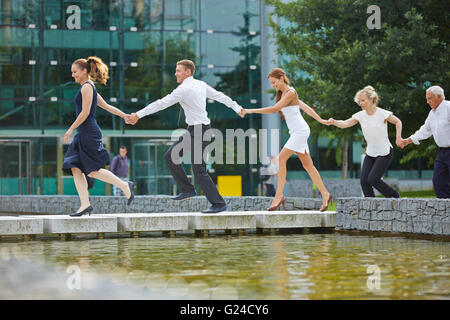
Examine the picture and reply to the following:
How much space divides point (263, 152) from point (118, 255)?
22976mm

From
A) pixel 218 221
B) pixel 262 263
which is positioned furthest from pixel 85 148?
pixel 262 263

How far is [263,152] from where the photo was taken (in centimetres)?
3183

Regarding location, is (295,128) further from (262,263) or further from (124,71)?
(124,71)

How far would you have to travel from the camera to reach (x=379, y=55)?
2150 cm

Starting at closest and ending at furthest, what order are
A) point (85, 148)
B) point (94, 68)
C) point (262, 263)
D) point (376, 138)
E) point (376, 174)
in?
1. point (262, 263)
2. point (85, 148)
3. point (94, 68)
4. point (376, 174)
5. point (376, 138)

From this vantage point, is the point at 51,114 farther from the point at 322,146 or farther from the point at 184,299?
the point at 184,299

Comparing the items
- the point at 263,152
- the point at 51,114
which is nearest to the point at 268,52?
the point at 263,152

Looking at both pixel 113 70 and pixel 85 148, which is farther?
pixel 113 70

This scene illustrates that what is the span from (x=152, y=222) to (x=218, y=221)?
0.91 m

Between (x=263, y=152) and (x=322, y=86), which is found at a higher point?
(x=322, y=86)

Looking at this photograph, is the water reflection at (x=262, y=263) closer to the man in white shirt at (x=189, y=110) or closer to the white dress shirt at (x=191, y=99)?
the man in white shirt at (x=189, y=110)

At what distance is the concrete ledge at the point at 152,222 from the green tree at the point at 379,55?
1063 centimetres

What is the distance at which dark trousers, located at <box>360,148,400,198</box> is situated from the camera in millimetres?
12406

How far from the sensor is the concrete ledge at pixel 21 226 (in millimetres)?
11430
